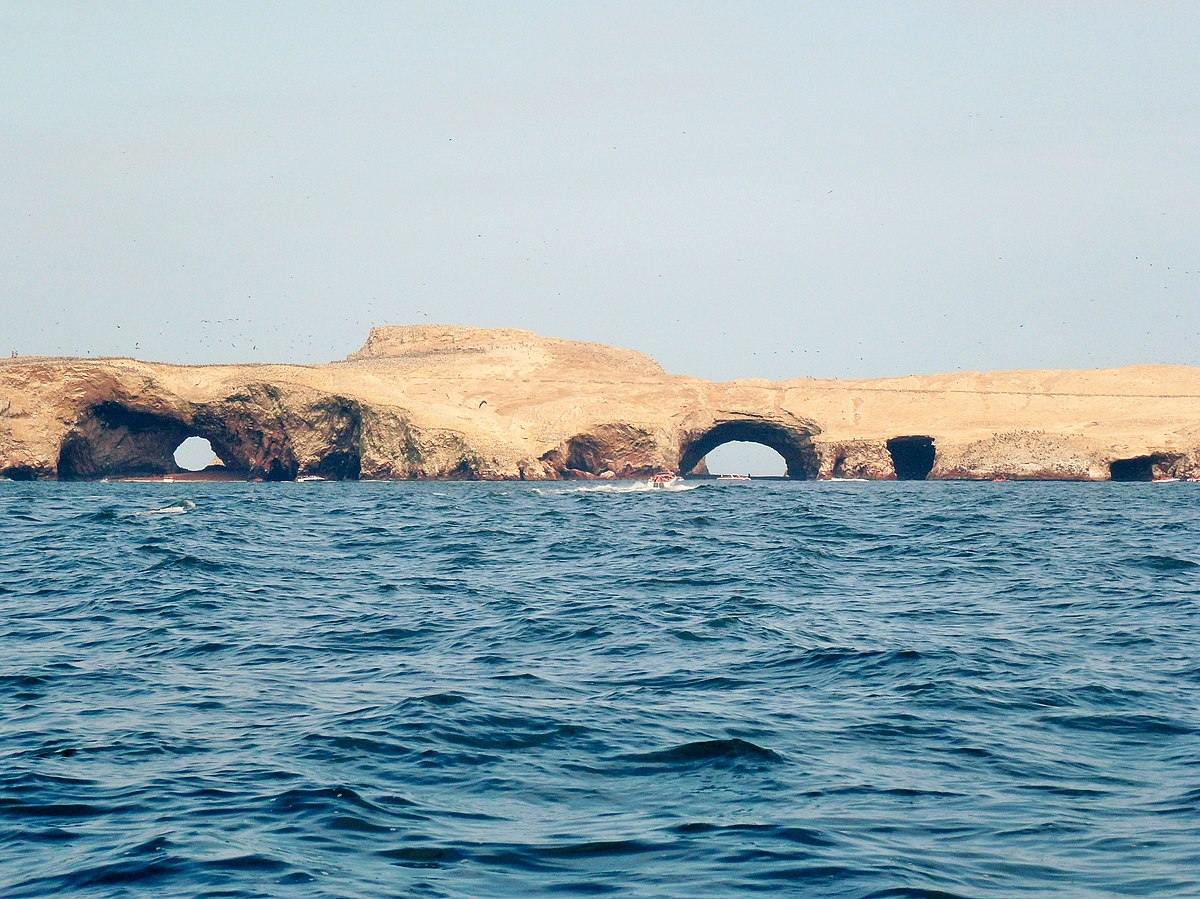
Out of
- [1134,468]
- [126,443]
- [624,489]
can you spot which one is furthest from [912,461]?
[126,443]

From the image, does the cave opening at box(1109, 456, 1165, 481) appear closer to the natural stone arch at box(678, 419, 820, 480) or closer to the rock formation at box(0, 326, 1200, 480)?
the rock formation at box(0, 326, 1200, 480)

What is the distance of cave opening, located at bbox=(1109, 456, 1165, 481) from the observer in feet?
318

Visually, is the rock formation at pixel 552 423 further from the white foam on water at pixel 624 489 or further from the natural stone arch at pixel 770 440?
the white foam on water at pixel 624 489

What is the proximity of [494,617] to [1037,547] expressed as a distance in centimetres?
1862

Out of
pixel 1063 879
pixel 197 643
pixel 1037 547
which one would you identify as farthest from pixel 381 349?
pixel 1063 879

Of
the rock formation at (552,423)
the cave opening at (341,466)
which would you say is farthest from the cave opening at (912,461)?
the cave opening at (341,466)

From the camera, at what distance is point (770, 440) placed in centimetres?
11094

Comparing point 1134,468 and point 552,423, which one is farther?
point 552,423

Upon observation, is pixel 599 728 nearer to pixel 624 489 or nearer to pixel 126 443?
pixel 624 489

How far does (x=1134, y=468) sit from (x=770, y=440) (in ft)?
94.8

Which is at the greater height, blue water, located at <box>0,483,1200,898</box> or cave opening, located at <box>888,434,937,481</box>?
cave opening, located at <box>888,434,937,481</box>

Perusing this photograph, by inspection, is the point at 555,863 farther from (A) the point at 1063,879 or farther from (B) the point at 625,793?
(A) the point at 1063,879

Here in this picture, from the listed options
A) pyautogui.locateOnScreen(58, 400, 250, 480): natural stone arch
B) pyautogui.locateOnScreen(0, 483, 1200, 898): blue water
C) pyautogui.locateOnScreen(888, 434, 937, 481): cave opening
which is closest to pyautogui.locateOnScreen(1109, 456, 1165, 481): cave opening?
pyautogui.locateOnScreen(888, 434, 937, 481): cave opening

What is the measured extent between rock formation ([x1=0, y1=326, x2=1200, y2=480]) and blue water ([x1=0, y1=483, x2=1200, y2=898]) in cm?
6259
